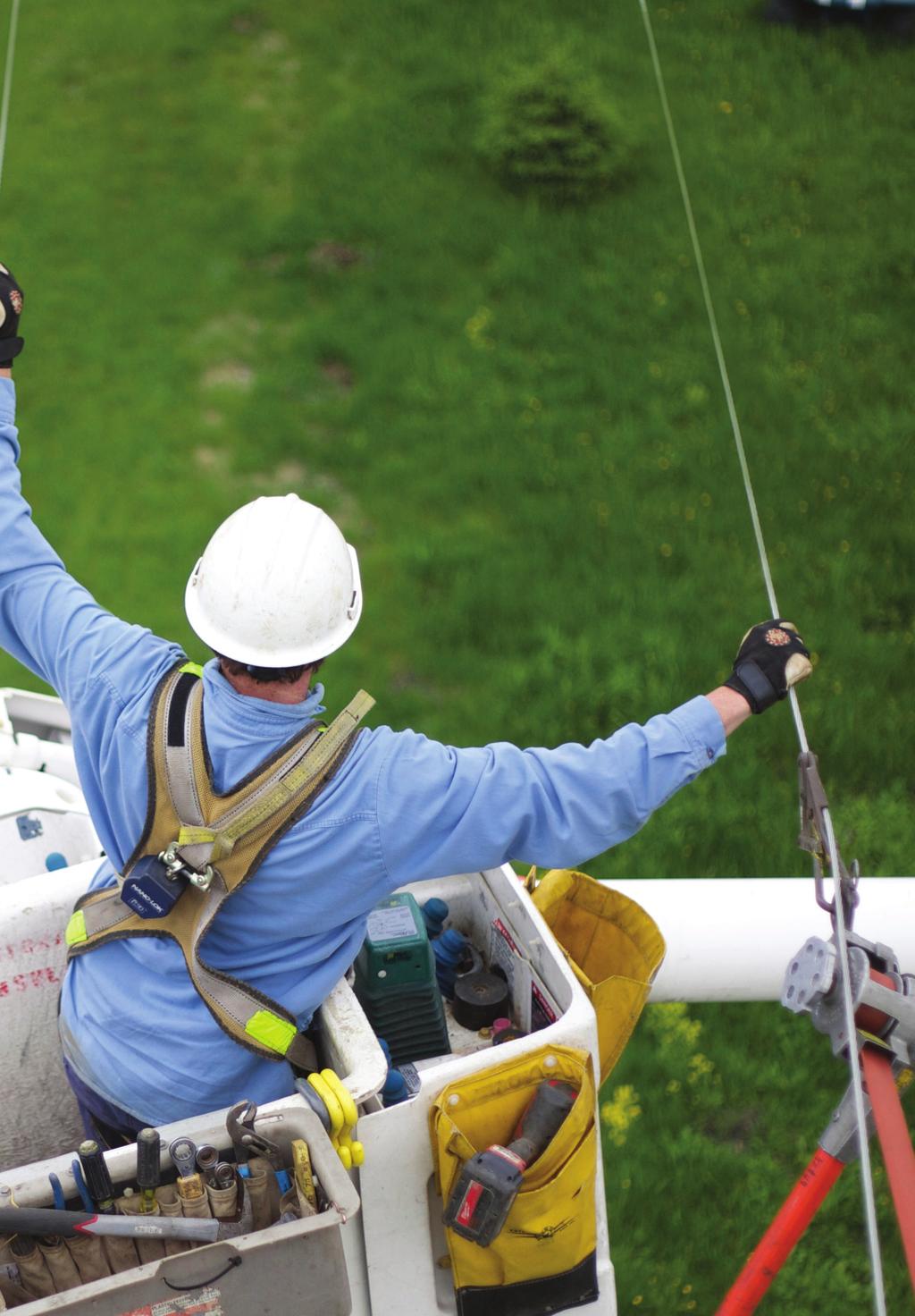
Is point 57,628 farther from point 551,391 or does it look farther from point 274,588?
point 551,391

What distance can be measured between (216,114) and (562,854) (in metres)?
7.84

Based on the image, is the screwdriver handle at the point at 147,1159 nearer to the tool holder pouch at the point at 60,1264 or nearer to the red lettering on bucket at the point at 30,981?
the tool holder pouch at the point at 60,1264

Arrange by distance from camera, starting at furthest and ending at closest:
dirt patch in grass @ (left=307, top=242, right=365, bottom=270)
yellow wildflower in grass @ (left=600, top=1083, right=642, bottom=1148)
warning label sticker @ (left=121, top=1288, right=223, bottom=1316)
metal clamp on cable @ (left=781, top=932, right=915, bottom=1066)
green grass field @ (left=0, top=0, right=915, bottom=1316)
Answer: dirt patch in grass @ (left=307, top=242, right=365, bottom=270), green grass field @ (left=0, top=0, right=915, bottom=1316), yellow wildflower in grass @ (left=600, top=1083, right=642, bottom=1148), metal clamp on cable @ (left=781, top=932, right=915, bottom=1066), warning label sticker @ (left=121, top=1288, right=223, bottom=1316)

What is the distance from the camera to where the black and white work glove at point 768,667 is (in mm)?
2873

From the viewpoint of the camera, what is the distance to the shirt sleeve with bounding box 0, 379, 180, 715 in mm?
2809

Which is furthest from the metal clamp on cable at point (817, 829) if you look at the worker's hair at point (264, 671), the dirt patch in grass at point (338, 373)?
the dirt patch in grass at point (338, 373)

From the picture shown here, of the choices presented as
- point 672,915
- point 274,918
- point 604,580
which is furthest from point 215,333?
point 274,918

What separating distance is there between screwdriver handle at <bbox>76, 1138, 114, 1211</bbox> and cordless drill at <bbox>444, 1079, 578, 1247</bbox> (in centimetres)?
66

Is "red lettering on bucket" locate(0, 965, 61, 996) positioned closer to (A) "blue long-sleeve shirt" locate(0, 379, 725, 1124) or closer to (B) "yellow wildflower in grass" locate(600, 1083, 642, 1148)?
(A) "blue long-sleeve shirt" locate(0, 379, 725, 1124)

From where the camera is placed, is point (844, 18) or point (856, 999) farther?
point (844, 18)

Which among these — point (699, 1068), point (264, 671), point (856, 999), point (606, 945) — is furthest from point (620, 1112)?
point (264, 671)

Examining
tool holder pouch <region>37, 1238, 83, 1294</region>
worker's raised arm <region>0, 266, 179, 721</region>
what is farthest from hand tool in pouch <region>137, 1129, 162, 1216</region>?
worker's raised arm <region>0, 266, 179, 721</region>

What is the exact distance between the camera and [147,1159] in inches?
97.6

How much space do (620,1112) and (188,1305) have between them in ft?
8.61
